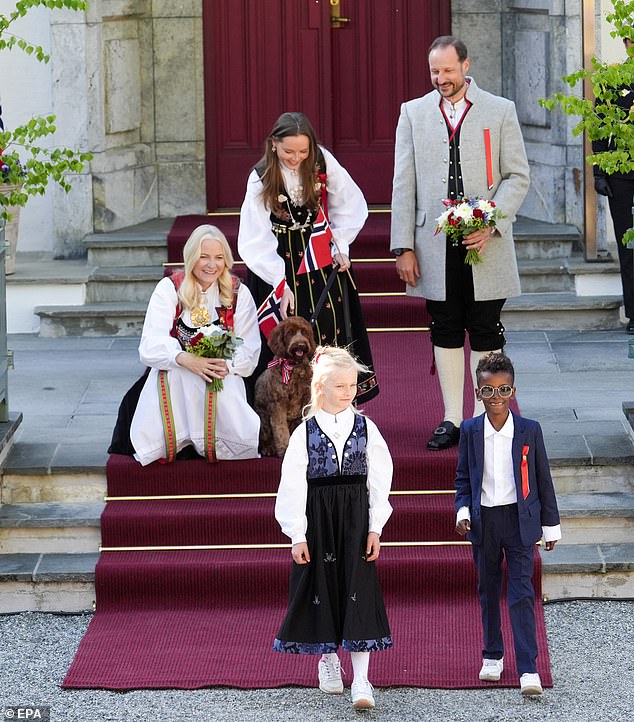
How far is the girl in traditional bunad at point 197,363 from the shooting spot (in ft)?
21.7

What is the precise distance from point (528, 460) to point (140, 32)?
21.0 feet

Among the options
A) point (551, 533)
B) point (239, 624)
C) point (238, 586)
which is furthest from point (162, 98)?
point (551, 533)

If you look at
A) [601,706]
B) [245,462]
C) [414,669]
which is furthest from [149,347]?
[601,706]

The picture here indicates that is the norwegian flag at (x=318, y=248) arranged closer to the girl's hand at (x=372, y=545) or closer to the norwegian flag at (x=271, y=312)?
the norwegian flag at (x=271, y=312)

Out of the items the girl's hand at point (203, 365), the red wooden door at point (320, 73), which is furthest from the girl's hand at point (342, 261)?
the red wooden door at point (320, 73)

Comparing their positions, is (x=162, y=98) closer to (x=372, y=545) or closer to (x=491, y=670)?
(x=372, y=545)

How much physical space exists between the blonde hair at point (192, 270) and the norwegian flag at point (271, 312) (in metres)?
0.27

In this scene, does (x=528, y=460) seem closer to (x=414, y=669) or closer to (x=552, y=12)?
(x=414, y=669)

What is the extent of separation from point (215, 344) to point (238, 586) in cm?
101

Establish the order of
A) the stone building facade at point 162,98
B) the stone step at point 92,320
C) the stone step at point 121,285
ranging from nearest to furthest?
the stone step at point 92,320, the stone step at point 121,285, the stone building facade at point 162,98

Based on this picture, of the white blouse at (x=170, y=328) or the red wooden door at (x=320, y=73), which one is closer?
the white blouse at (x=170, y=328)

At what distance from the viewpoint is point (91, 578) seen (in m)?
6.45

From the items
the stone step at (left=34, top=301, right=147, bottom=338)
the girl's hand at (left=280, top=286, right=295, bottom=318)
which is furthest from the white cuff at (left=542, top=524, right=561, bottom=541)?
the stone step at (left=34, top=301, right=147, bottom=338)

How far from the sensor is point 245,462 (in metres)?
6.77
